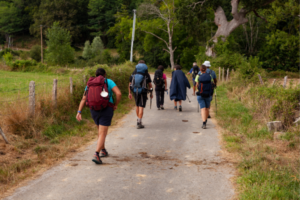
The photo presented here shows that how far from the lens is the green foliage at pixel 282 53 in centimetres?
3819

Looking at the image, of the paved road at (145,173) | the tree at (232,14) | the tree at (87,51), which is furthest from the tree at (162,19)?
the paved road at (145,173)

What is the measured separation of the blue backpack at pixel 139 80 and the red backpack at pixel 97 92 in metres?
3.04

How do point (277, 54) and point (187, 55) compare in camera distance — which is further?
point (187, 55)

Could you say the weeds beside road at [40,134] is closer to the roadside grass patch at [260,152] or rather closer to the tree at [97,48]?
the roadside grass patch at [260,152]

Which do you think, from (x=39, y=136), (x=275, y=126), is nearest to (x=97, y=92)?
(x=39, y=136)

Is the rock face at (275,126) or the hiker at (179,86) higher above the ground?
the hiker at (179,86)

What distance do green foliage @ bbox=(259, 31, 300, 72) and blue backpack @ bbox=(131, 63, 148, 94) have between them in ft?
115

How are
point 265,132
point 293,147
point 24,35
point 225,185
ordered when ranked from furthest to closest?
point 24,35, point 265,132, point 293,147, point 225,185

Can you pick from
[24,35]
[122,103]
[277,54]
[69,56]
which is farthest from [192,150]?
[24,35]

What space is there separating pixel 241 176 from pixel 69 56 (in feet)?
183

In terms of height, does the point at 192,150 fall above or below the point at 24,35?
below

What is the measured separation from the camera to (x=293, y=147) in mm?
6480

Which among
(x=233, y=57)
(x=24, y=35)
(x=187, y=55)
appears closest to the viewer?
(x=233, y=57)

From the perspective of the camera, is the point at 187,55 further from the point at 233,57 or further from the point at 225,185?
the point at 225,185
